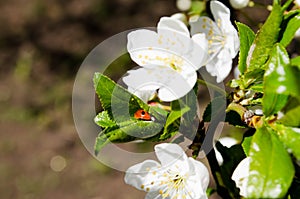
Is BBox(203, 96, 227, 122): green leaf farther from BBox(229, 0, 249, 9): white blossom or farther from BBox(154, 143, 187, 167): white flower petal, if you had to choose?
BBox(229, 0, 249, 9): white blossom

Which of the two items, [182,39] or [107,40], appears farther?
[107,40]

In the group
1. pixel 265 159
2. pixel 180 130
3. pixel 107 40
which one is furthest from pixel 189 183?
pixel 107 40

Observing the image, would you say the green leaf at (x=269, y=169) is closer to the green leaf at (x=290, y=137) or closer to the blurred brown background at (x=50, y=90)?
the green leaf at (x=290, y=137)

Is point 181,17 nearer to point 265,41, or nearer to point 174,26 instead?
point 174,26

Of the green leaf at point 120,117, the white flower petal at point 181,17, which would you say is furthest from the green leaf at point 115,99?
the white flower petal at point 181,17

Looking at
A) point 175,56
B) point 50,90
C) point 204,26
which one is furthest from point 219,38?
point 50,90

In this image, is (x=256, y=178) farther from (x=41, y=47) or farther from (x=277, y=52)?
(x=41, y=47)
